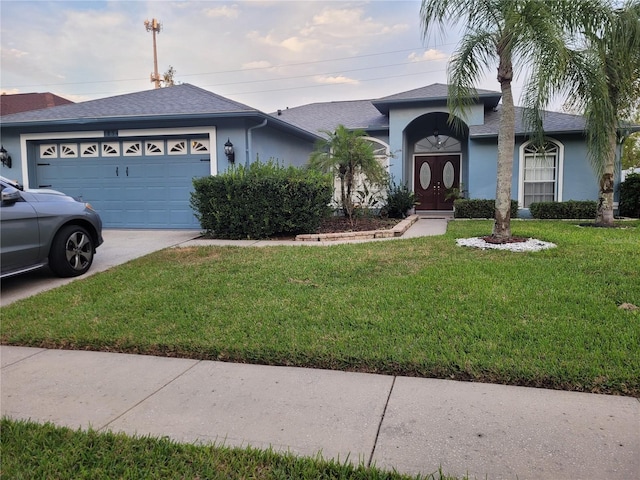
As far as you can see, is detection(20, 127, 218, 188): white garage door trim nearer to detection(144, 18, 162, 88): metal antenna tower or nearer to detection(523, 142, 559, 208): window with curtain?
detection(523, 142, 559, 208): window with curtain

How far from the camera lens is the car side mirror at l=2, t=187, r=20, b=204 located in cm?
556

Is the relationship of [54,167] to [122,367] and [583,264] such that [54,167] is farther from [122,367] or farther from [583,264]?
[583,264]

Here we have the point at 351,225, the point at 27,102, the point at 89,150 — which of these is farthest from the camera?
the point at 27,102

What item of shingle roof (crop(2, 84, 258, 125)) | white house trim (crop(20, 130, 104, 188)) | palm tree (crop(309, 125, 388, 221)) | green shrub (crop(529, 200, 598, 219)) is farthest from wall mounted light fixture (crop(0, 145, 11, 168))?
green shrub (crop(529, 200, 598, 219))

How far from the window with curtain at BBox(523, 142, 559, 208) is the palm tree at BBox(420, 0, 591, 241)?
21.0ft

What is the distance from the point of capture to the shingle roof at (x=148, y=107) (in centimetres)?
1133

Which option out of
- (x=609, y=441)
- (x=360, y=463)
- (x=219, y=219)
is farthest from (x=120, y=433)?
(x=219, y=219)

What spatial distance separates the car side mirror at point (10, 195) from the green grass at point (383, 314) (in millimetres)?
1248

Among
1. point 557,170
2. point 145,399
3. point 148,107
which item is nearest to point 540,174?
point 557,170

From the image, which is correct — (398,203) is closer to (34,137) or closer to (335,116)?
(335,116)

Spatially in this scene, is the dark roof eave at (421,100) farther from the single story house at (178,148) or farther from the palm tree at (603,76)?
the palm tree at (603,76)

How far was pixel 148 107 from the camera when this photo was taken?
12.1 meters

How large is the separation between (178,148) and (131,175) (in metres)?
1.54

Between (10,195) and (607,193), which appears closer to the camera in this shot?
(10,195)
